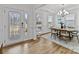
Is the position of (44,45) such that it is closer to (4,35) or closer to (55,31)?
(55,31)

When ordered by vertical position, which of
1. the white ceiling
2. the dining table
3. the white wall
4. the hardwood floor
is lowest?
the hardwood floor

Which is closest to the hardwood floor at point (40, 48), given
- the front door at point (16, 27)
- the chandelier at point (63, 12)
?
the front door at point (16, 27)

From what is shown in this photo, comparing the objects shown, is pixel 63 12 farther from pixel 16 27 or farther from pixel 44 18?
pixel 16 27

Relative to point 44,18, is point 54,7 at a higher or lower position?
higher

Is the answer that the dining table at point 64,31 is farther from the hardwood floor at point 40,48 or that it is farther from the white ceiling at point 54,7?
the white ceiling at point 54,7

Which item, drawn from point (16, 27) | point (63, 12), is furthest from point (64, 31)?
point (16, 27)

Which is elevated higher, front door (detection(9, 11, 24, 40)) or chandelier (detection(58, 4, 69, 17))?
chandelier (detection(58, 4, 69, 17))

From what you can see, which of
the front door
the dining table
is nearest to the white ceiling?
the dining table

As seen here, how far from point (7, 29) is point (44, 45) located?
794 mm

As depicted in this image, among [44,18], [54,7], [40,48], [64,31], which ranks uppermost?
[54,7]

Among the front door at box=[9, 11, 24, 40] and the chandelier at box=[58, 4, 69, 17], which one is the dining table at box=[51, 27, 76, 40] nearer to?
the chandelier at box=[58, 4, 69, 17]

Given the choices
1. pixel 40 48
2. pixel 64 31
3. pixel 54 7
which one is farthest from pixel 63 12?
pixel 40 48

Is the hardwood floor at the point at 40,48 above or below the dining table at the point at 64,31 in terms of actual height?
below
